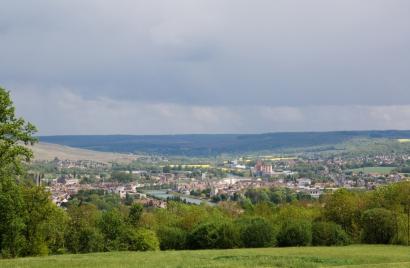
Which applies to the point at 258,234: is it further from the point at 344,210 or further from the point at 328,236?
the point at 344,210

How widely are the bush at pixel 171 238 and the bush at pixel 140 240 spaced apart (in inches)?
257

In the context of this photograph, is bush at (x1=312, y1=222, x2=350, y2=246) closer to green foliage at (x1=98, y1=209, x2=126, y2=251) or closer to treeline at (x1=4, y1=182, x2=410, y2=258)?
treeline at (x1=4, y1=182, x2=410, y2=258)

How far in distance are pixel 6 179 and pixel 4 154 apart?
2.21 metres

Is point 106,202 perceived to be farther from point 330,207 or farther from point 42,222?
point 42,222

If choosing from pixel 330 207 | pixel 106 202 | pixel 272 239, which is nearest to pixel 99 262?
pixel 272 239

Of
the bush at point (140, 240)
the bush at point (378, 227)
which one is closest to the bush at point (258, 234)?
the bush at point (140, 240)

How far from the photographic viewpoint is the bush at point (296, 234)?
68250mm

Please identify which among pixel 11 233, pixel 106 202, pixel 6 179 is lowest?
pixel 106 202

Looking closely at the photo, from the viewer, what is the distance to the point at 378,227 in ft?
236

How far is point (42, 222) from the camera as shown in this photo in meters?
63.3

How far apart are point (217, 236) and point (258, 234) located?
521 cm

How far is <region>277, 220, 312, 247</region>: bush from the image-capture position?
6825cm

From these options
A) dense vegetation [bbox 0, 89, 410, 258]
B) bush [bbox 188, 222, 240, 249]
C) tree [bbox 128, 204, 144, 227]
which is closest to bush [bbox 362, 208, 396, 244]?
dense vegetation [bbox 0, 89, 410, 258]

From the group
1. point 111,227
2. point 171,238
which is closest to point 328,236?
point 171,238
